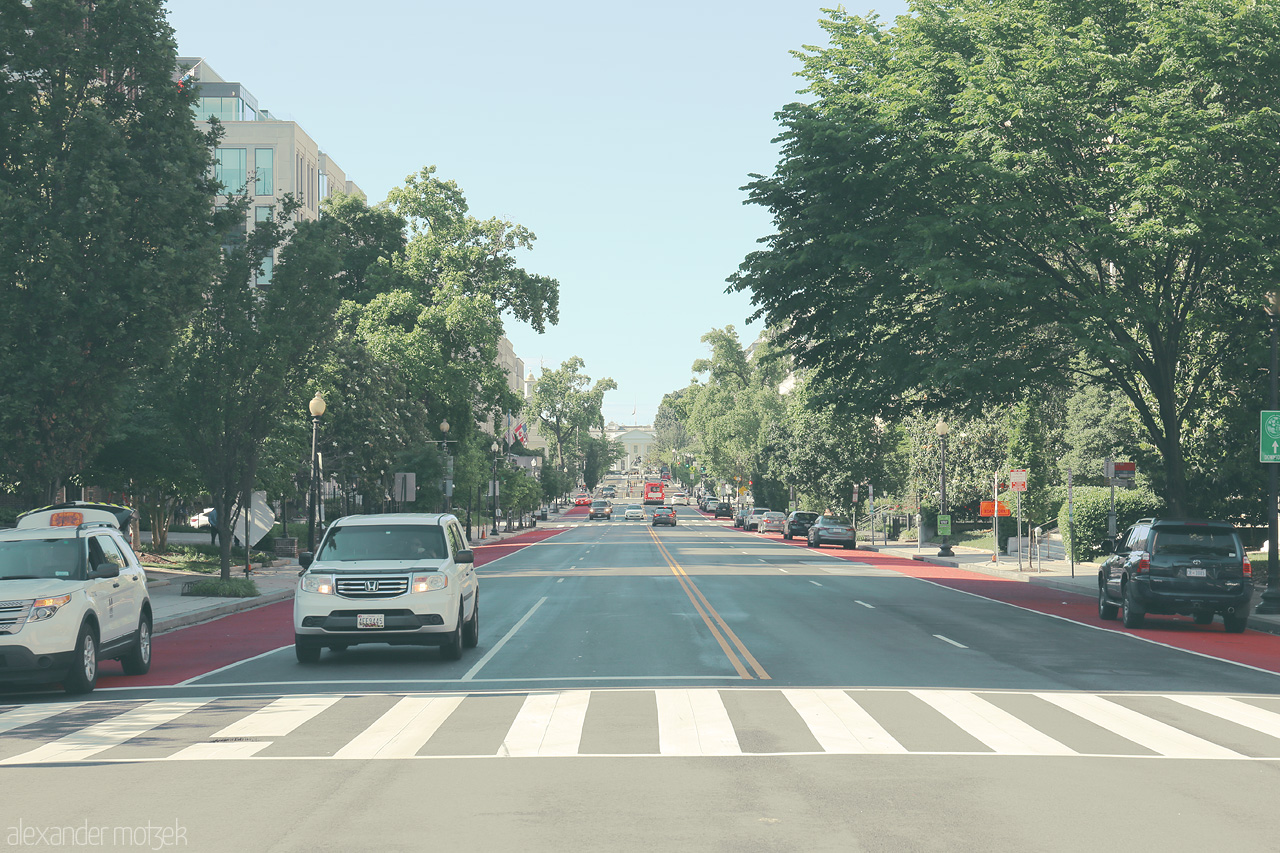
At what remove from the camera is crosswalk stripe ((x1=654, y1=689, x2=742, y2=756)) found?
383 inches

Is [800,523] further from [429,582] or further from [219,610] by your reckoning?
[429,582]

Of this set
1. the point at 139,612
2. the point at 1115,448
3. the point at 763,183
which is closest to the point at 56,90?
the point at 139,612

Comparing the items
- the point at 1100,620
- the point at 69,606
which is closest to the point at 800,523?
the point at 1100,620

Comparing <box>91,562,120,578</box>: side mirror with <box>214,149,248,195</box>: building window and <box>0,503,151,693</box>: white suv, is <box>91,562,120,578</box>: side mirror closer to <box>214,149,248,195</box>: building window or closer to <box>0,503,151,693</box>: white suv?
<box>0,503,151,693</box>: white suv

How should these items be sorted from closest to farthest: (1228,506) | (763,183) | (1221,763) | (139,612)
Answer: (1221,763), (139,612), (763,183), (1228,506)

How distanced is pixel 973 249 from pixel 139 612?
60.5 ft

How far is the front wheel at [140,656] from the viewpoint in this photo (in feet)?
49.2

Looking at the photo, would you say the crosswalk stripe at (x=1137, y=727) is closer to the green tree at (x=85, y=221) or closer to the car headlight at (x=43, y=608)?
the car headlight at (x=43, y=608)

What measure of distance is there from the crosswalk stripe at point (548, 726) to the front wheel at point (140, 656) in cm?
562

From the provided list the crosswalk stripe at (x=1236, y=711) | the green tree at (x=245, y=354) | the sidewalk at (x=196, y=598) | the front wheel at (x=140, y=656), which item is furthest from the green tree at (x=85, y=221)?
the crosswalk stripe at (x=1236, y=711)

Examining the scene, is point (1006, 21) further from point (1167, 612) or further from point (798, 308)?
point (1167, 612)

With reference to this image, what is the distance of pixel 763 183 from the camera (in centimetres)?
2811

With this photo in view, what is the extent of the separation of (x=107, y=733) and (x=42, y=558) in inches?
165

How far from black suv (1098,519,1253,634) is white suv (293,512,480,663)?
39.3ft
